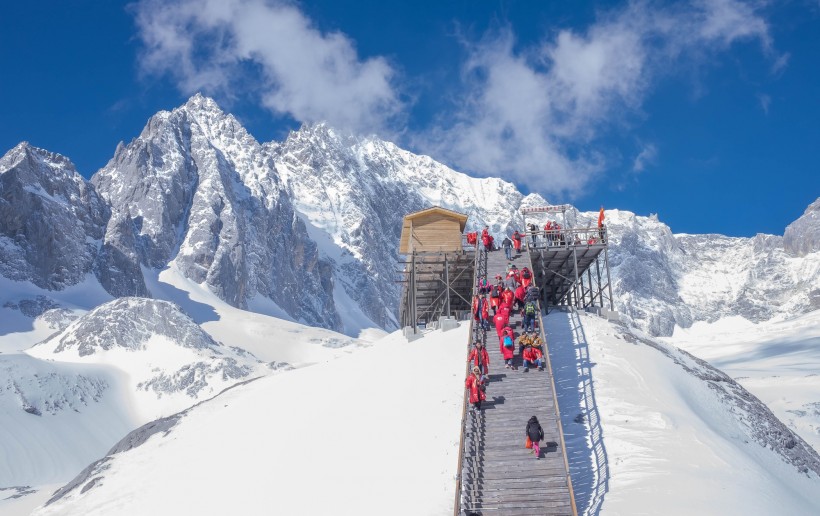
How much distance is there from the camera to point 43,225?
152 m

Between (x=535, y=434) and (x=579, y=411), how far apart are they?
5153 mm

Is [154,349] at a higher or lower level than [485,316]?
higher

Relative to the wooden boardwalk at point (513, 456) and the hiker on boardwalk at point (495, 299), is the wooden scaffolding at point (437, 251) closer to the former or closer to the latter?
the hiker on boardwalk at point (495, 299)

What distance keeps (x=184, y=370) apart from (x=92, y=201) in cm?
8995

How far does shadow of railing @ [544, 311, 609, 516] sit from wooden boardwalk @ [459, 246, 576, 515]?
1.01m

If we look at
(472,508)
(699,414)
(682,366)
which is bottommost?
(472,508)

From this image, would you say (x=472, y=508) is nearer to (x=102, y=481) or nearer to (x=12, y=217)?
(x=102, y=481)

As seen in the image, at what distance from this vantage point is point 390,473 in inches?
896

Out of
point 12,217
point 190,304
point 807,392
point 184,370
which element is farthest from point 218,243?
point 807,392

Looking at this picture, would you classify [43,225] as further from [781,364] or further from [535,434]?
[535,434]

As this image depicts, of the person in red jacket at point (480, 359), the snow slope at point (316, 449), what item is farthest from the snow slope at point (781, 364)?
the person in red jacket at point (480, 359)

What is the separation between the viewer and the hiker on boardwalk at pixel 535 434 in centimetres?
1892

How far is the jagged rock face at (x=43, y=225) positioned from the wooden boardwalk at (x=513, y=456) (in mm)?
144825

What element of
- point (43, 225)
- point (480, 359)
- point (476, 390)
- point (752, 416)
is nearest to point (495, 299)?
point (480, 359)
